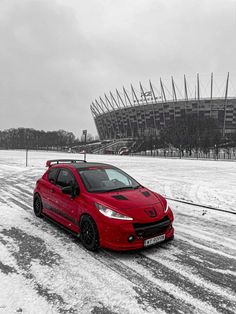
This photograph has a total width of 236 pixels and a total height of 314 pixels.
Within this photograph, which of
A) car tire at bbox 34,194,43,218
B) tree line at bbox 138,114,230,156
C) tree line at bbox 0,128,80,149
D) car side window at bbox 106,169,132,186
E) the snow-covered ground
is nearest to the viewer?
the snow-covered ground

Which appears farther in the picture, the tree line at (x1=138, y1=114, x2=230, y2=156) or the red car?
the tree line at (x1=138, y1=114, x2=230, y2=156)

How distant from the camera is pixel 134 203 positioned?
4477 mm

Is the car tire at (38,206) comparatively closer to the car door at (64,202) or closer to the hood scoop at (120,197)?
the car door at (64,202)

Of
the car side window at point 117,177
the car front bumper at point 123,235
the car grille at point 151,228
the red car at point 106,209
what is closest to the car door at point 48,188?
the red car at point 106,209

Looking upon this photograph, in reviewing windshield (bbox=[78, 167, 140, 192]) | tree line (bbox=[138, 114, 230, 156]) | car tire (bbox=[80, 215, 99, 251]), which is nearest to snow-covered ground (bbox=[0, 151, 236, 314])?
car tire (bbox=[80, 215, 99, 251])

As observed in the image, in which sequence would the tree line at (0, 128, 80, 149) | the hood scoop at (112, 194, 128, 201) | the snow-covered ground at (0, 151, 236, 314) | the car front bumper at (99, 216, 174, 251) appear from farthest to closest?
the tree line at (0, 128, 80, 149), the hood scoop at (112, 194, 128, 201), the car front bumper at (99, 216, 174, 251), the snow-covered ground at (0, 151, 236, 314)

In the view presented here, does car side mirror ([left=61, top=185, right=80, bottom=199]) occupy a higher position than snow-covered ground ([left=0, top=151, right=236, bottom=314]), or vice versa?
car side mirror ([left=61, top=185, right=80, bottom=199])

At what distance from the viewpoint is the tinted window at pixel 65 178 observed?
17.8 ft

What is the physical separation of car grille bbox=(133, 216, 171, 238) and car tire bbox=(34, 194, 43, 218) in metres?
3.26

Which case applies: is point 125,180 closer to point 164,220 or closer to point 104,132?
point 164,220

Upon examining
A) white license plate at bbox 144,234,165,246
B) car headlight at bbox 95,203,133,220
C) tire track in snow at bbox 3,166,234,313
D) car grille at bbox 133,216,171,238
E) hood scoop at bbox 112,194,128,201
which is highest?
hood scoop at bbox 112,194,128,201

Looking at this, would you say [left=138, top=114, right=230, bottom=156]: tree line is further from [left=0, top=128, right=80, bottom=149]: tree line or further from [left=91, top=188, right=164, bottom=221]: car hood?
[left=0, top=128, right=80, bottom=149]: tree line

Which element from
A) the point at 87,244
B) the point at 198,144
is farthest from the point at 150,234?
the point at 198,144

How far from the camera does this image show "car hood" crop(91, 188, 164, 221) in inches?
168
